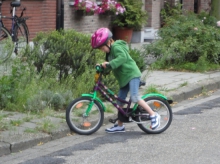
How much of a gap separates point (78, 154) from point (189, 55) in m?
7.32

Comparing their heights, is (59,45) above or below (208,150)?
above

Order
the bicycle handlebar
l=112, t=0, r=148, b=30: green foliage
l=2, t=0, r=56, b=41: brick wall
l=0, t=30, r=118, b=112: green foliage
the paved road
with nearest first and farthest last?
1. the paved road
2. the bicycle handlebar
3. l=0, t=30, r=118, b=112: green foliage
4. l=2, t=0, r=56, b=41: brick wall
5. l=112, t=0, r=148, b=30: green foliage

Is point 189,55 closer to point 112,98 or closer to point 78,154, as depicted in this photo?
point 112,98

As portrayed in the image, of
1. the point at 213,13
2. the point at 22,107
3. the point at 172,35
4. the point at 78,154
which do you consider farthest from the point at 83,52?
the point at 213,13

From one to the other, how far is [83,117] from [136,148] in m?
0.98

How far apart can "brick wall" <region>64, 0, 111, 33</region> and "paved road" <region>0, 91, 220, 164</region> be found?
8.70 metres

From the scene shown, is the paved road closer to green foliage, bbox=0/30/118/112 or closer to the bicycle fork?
the bicycle fork

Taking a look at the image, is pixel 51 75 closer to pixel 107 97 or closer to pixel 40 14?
pixel 107 97

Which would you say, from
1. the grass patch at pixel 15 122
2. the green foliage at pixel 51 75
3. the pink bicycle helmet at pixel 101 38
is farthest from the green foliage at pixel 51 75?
the pink bicycle helmet at pixel 101 38

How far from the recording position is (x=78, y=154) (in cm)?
685

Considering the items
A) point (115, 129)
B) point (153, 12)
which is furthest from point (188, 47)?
point (153, 12)

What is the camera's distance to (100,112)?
780 cm

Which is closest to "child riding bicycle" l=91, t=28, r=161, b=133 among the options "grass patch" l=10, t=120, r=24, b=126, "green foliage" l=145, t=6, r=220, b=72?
"grass patch" l=10, t=120, r=24, b=126

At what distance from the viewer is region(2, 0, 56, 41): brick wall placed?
595 inches
